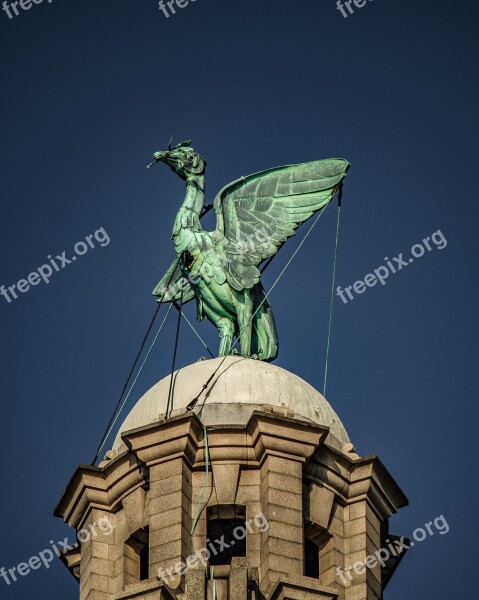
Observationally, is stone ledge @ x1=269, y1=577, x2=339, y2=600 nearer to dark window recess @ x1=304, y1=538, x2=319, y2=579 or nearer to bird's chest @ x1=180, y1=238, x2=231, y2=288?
dark window recess @ x1=304, y1=538, x2=319, y2=579

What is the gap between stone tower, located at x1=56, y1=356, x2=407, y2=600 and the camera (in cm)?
6275

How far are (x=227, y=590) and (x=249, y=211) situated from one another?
41.7 ft

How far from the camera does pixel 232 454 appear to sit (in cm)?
6444

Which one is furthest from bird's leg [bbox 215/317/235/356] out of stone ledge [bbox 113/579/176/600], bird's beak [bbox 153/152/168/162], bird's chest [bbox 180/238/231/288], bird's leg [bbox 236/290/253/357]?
stone ledge [bbox 113/579/176/600]

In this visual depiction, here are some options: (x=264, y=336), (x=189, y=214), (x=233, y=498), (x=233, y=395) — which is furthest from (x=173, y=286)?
(x=233, y=498)

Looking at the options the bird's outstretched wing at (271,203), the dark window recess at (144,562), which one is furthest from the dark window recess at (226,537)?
the bird's outstretched wing at (271,203)

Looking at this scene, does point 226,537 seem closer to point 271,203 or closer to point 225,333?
point 225,333

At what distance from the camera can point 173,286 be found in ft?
232

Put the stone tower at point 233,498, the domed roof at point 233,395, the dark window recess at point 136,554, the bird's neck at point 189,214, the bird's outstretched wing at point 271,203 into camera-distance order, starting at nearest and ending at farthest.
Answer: the stone tower at point 233,498, the dark window recess at point 136,554, the domed roof at point 233,395, the bird's outstretched wing at point 271,203, the bird's neck at point 189,214

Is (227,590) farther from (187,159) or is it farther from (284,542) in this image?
(187,159)

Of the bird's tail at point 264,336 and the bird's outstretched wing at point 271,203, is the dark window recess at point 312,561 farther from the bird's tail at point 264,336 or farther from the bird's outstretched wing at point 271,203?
the bird's outstretched wing at point 271,203

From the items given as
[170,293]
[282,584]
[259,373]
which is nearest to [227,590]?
[282,584]

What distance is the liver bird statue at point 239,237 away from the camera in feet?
227

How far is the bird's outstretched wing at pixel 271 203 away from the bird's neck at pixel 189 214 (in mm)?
634
